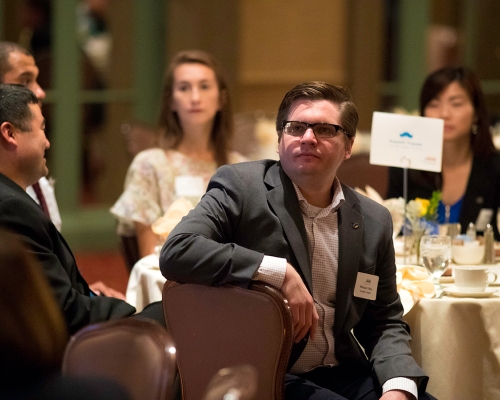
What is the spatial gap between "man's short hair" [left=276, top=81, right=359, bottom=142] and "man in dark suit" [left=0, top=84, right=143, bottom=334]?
0.80 meters

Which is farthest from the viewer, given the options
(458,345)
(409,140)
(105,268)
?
(105,268)

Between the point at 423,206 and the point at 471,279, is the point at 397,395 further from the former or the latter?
the point at 423,206

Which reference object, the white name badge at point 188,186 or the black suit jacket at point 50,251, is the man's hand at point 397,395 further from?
the white name badge at point 188,186

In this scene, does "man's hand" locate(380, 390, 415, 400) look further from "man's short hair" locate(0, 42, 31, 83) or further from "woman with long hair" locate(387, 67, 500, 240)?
"man's short hair" locate(0, 42, 31, 83)

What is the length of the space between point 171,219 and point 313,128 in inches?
37.4

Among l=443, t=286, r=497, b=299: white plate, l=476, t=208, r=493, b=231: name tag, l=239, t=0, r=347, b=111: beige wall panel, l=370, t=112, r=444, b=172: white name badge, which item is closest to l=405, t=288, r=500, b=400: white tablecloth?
l=443, t=286, r=497, b=299: white plate

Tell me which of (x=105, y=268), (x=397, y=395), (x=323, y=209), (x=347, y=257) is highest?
(x=323, y=209)

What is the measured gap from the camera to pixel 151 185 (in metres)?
4.12

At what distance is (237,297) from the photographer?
2.26 m

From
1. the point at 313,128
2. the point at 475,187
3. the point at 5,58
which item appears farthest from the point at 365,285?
the point at 5,58

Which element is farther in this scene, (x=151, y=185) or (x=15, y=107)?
(x=151, y=185)

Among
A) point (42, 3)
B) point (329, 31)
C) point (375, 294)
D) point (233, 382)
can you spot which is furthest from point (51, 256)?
point (329, 31)

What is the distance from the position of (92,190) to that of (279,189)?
5.46 meters

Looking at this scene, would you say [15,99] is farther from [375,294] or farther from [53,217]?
[375,294]
